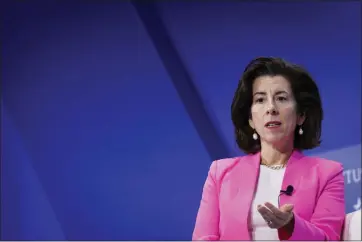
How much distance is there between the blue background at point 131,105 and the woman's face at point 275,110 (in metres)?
0.86

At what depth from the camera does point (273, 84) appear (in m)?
1.50

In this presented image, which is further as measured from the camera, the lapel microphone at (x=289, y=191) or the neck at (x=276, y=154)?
the neck at (x=276, y=154)

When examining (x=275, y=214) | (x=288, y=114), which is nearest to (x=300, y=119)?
(x=288, y=114)

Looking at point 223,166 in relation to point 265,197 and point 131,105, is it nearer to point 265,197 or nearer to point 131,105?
point 265,197

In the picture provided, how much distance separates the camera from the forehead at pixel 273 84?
4.90ft

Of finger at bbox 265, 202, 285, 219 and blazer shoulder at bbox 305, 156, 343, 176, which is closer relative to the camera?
finger at bbox 265, 202, 285, 219

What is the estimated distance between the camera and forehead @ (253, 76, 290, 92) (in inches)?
58.8

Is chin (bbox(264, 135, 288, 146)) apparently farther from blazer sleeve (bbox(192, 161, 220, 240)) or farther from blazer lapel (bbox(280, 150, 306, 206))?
blazer sleeve (bbox(192, 161, 220, 240))

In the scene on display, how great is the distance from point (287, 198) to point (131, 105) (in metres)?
1.15

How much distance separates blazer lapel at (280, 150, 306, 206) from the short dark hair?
0.07 metres

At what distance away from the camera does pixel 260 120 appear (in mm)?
1508

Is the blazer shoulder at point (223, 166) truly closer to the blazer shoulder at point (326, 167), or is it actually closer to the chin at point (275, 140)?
the chin at point (275, 140)

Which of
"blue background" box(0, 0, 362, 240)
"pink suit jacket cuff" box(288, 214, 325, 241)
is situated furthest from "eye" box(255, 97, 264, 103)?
"blue background" box(0, 0, 362, 240)

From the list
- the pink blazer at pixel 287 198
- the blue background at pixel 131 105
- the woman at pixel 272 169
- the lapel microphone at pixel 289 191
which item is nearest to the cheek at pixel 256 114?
the woman at pixel 272 169
